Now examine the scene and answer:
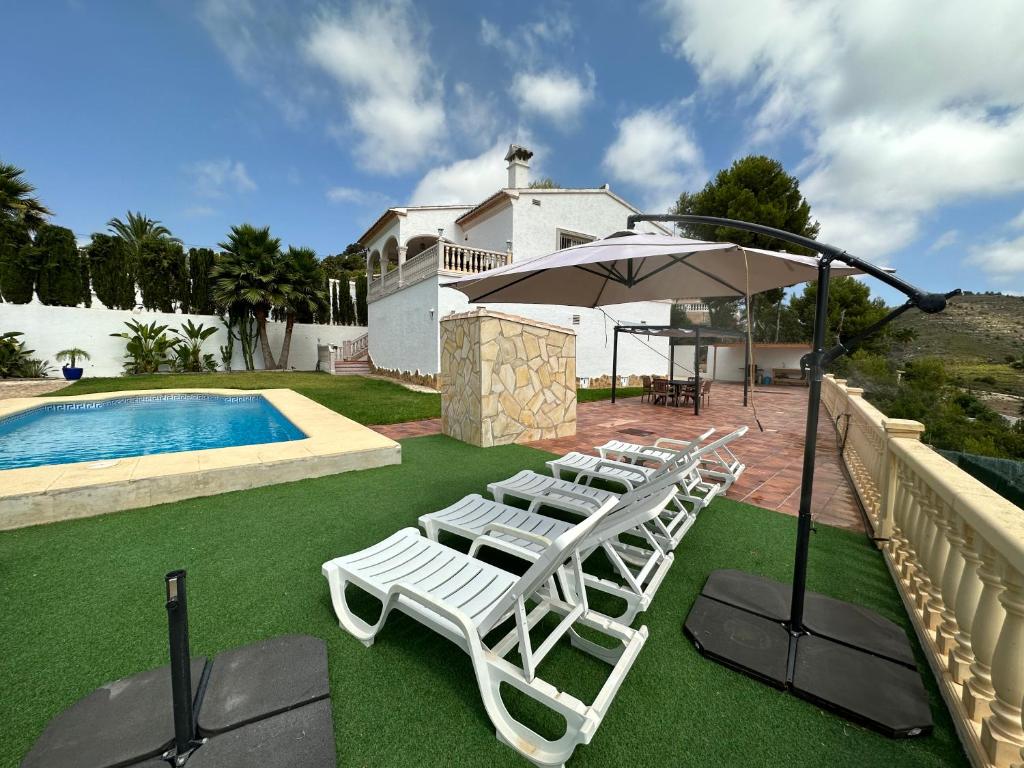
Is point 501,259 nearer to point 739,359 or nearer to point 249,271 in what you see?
point 249,271

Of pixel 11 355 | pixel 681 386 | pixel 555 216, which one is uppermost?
pixel 555 216

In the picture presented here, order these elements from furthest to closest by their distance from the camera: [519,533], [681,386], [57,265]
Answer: [57,265] < [681,386] < [519,533]

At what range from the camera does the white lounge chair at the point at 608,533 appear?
2.42m

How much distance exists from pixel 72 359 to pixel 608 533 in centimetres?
2520

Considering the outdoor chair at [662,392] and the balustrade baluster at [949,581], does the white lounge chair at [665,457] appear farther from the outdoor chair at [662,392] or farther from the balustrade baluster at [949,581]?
the outdoor chair at [662,392]

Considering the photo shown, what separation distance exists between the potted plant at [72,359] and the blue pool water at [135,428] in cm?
876

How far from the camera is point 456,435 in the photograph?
7.85 meters

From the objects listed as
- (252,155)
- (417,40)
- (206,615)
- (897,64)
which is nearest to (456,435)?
(206,615)

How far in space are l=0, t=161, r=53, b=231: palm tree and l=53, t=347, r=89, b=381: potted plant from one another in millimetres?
6141

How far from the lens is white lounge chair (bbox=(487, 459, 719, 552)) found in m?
3.42

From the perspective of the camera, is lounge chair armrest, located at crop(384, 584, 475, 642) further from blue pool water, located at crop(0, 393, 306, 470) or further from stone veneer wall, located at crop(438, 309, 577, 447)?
blue pool water, located at crop(0, 393, 306, 470)

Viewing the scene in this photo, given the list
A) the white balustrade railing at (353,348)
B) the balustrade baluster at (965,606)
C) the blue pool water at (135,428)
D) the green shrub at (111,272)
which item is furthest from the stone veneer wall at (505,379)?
the green shrub at (111,272)

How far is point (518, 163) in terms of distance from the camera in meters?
18.3

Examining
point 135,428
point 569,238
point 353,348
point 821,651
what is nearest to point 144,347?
point 353,348
